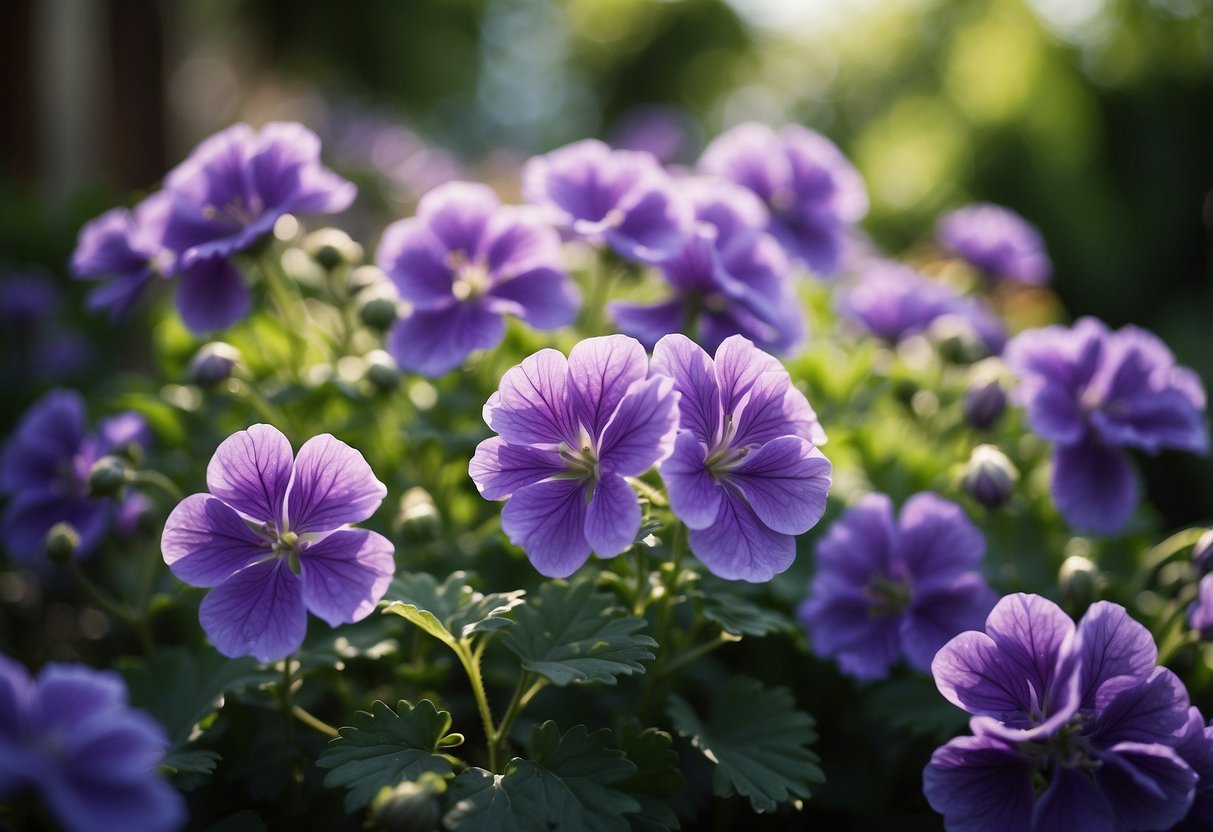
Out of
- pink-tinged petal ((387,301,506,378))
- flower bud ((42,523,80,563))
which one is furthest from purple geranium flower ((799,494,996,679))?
flower bud ((42,523,80,563))

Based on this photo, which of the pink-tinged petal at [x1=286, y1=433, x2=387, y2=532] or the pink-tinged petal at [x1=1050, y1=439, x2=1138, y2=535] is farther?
the pink-tinged petal at [x1=1050, y1=439, x2=1138, y2=535]

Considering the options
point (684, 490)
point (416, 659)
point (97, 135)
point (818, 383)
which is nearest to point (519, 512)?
point (684, 490)

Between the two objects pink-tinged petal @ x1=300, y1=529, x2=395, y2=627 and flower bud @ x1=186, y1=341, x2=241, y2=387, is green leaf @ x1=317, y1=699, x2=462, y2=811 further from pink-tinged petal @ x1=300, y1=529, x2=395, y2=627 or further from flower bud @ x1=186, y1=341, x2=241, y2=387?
flower bud @ x1=186, y1=341, x2=241, y2=387

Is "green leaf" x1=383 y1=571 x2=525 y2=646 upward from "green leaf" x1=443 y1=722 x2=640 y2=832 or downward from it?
upward

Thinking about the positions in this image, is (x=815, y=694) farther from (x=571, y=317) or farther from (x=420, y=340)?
(x=420, y=340)

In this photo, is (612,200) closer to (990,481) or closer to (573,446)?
(573,446)

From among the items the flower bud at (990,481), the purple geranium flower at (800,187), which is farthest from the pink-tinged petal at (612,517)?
the purple geranium flower at (800,187)
